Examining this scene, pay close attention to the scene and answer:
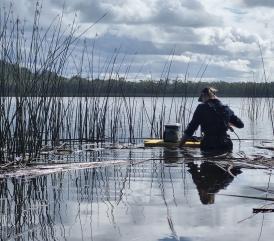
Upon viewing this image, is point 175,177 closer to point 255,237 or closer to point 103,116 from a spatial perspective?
point 255,237

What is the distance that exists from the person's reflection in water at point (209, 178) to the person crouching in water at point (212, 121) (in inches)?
28.7

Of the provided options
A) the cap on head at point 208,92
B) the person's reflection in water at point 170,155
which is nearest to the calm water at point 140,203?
the person's reflection in water at point 170,155

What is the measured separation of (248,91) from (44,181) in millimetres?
14896

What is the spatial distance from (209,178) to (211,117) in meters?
2.17

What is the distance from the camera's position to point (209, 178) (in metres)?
7.98

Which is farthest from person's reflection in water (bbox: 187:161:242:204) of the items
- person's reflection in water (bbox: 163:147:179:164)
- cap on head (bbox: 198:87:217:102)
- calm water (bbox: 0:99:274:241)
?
cap on head (bbox: 198:87:217:102)

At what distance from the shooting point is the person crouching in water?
9.92 m

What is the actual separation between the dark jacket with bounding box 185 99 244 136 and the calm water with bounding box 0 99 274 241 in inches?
27.3

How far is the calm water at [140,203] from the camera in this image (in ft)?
16.7

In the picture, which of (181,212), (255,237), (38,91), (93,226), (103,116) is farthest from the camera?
(103,116)

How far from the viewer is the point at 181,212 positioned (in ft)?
19.2

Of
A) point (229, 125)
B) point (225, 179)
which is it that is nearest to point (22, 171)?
point (225, 179)

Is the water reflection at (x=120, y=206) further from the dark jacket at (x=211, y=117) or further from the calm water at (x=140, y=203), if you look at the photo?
the dark jacket at (x=211, y=117)

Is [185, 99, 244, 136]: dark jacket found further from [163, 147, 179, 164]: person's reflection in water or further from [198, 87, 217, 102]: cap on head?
[163, 147, 179, 164]: person's reflection in water
